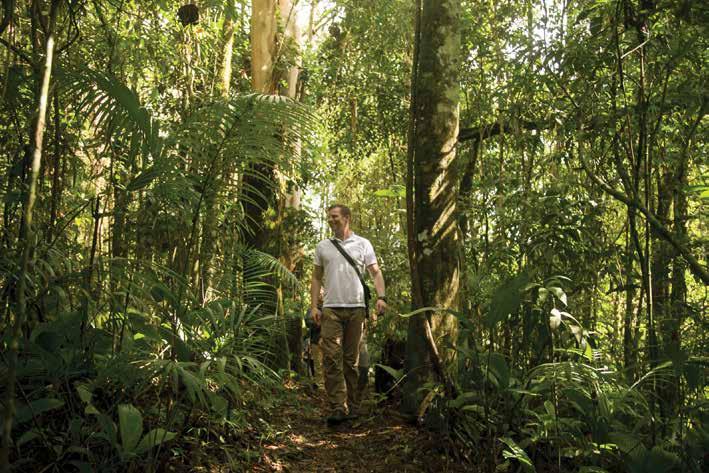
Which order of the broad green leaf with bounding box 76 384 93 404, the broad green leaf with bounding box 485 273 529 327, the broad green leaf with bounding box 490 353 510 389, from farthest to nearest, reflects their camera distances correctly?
the broad green leaf with bounding box 490 353 510 389, the broad green leaf with bounding box 485 273 529 327, the broad green leaf with bounding box 76 384 93 404

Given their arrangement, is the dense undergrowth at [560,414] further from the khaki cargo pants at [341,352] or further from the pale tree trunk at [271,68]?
the pale tree trunk at [271,68]

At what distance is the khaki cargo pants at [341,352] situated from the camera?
587cm

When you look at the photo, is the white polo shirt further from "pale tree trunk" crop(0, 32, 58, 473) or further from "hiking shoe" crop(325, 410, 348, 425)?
"pale tree trunk" crop(0, 32, 58, 473)

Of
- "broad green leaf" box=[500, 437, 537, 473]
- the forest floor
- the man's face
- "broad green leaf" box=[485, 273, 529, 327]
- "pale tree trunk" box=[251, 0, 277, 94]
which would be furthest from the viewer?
"pale tree trunk" box=[251, 0, 277, 94]

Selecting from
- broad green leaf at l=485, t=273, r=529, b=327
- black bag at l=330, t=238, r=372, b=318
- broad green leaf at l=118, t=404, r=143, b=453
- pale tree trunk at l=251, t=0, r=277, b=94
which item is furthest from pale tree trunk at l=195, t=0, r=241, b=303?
broad green leaf at l=485, t=273, r=529, b=327

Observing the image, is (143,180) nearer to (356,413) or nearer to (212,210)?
(212,210)

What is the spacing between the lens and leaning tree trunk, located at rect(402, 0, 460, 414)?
5289 millimetres

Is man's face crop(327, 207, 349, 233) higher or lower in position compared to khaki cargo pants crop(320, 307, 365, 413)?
higher

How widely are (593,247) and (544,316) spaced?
88 cm

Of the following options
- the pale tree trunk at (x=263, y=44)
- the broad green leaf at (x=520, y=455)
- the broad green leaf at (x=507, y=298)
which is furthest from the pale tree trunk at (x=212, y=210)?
the broad green leaf at (x=520, y=455)

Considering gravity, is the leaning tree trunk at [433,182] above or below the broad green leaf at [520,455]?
above

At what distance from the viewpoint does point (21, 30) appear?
5.65 m

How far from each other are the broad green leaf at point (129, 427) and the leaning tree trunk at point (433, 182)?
8.34ft

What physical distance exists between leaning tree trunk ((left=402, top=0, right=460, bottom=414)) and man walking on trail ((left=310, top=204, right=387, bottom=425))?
0.66 metres
